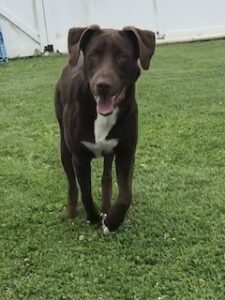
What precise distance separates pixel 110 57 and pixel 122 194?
35.6 inches

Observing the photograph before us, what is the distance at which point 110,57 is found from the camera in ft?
11.7

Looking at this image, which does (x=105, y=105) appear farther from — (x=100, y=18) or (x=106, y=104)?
(x=100, y=18)

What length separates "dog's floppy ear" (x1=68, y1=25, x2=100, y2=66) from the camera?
3.68 metres

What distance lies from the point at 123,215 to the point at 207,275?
2.55ft

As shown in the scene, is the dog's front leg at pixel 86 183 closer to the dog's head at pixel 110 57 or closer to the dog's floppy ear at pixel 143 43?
the dog's head at pixel 110 57

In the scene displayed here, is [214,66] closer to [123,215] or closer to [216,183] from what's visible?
[216,183]

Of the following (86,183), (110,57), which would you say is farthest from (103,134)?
(110,57)

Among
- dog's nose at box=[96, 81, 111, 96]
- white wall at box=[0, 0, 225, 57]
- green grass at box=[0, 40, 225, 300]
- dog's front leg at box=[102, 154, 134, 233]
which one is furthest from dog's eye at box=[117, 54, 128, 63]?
white wall at box=[0, 0, 225, 57]

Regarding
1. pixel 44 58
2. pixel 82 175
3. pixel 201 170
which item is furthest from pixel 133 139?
pixel 44 58

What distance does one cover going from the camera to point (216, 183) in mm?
4926

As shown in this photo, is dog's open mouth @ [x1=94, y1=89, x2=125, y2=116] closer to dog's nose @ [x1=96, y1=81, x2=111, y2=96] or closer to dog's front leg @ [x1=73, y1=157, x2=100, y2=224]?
dog's nose @ [x1=96, y1=81, x2=111, y2=96]

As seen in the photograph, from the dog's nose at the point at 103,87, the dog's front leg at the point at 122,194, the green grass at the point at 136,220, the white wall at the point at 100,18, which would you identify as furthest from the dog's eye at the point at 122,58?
the white wall at the point at 100,18

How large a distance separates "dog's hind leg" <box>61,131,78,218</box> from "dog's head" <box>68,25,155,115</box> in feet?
2.66

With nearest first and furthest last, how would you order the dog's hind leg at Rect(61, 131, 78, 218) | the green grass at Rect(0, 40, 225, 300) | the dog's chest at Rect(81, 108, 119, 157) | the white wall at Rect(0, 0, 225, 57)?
1. the green grass at Rect(0, 40, 225, 300)
2. the dog's chest at Rect(81, 108, 119, 157)
3. the dog's hind leg at Rect(61, 131, 78, 218)
4. the white wall at Rect(0, 0, 225, 57)
